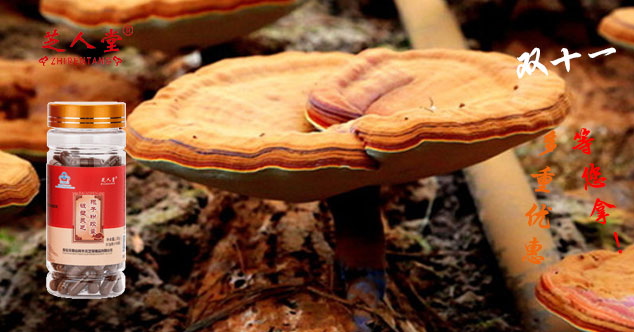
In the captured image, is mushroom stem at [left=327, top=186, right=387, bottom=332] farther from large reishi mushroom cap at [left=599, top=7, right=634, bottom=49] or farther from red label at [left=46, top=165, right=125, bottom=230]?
large reishi mushroom cap at [left=599, top=7, right=634, bottom=49]

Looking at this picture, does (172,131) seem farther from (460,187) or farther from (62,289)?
(460,187)

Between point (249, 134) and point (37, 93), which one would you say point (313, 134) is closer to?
point (249, 134)

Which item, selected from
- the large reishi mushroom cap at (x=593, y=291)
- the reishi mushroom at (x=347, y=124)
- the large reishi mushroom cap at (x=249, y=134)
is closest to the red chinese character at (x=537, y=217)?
the large reishi mushroom cap at (x=593, y=291)

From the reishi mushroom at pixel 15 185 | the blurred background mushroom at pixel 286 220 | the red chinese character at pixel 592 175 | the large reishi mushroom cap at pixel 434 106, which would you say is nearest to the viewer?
the large reishi mushroom cap at pixel 434 106

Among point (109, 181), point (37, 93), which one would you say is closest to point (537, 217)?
point (109, 181)

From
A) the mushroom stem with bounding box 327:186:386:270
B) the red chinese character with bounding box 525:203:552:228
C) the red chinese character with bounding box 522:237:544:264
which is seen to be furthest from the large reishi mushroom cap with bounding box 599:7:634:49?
the mushroom stem with bounding box 327:186:386:270

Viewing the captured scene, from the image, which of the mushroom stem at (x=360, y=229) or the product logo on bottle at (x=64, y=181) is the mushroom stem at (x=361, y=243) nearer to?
the mushroom stem at (x=360, y=229)

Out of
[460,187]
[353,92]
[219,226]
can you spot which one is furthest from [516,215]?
[219,226]
